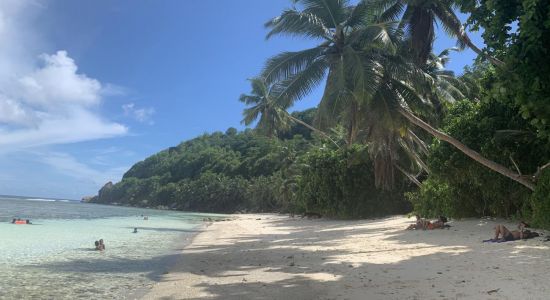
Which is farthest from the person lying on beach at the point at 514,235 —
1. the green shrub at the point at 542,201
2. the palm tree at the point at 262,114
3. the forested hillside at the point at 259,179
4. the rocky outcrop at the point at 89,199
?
the rocky outcrop at the point at 89,199

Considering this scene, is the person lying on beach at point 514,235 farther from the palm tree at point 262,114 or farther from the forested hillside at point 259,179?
the palm tree at point 262,114

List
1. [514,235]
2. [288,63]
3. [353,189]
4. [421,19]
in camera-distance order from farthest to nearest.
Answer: [353,189] → [421,19] → [288,63] → [514,235]

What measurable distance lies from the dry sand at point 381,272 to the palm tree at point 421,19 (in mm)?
8322

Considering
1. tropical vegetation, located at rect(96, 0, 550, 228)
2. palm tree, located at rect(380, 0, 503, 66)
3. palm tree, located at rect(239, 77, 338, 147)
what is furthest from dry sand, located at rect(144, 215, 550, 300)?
palm tree, located at rect(239, 77, 338, 147)

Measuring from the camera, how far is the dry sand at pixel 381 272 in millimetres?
6863

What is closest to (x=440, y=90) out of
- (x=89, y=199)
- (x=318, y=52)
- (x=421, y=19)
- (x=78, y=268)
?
(x=421, y=19)

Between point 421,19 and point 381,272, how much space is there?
13193 mm

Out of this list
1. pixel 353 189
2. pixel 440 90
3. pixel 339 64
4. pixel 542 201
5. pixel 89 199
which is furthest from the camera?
pixel 89 199

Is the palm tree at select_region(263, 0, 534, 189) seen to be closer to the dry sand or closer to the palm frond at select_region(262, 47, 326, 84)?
the palm frond at select_region(262, 47, 326, 84)

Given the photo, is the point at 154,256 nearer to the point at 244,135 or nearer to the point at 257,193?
the point at 257,193

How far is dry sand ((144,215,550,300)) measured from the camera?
22.5 ft

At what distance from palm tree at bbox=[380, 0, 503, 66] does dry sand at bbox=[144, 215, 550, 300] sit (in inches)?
328

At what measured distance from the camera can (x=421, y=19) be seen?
18438 mm

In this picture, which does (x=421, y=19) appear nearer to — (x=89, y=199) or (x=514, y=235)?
(x=514, y=235)
